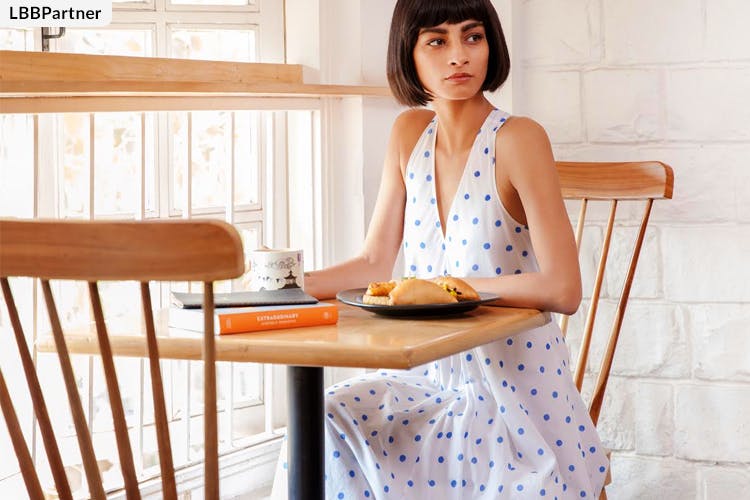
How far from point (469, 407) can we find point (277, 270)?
13.9 inches

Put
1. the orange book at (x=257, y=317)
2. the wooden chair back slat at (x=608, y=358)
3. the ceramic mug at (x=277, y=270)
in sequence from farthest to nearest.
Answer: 1. the wooden chair back slat at (x=608, y=358)
2. the ceramic mug at (x=277, y=270)
3. the orange book at (x=257, y=317)

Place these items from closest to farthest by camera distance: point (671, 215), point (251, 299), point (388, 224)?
point (251, 299) < point (388, 224) < point (671, 215)

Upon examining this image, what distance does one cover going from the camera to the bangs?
5.58 ft

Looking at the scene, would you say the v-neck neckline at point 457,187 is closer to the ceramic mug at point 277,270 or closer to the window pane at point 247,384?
the ceramic mug at point 277,270

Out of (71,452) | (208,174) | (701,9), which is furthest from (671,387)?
(71,452)

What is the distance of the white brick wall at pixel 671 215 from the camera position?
93.0 inches

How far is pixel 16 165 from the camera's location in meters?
2.06

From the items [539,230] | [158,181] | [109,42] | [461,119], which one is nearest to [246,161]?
[158,181]

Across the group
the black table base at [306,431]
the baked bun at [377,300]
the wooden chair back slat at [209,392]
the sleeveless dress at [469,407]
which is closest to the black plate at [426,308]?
the baked bun at [377,300]

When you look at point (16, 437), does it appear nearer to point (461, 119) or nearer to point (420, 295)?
point (420, 295)

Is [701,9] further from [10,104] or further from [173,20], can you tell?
[10,104]

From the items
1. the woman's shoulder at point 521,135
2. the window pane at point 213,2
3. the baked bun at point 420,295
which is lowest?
the baked bun at point 420,295

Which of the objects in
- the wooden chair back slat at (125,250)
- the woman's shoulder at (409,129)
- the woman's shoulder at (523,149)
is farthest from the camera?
the woman's shoulder at (409,129)

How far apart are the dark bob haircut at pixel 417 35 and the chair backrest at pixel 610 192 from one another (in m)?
0.44
